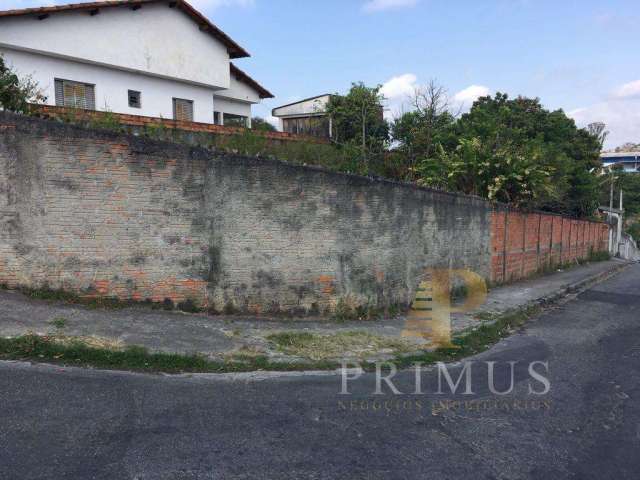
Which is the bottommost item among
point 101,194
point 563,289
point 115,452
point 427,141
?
point 563,289

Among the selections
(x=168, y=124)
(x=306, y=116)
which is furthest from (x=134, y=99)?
(x=306, y=116)

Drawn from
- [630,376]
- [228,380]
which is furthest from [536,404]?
[228,380]

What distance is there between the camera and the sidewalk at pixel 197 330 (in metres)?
5.46

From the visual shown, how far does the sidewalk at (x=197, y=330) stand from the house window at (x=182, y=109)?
11.9 metres

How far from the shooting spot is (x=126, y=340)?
17.9ft

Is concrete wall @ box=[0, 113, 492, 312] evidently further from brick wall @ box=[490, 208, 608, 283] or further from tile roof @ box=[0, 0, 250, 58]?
tile roof @ box=[0, 0, 250, 58]

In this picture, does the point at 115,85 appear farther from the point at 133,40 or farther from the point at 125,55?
the point at 133,40

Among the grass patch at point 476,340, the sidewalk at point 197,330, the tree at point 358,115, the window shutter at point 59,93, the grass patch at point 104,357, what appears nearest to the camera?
the grass patch at point 104,357

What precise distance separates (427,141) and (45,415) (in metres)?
14.6

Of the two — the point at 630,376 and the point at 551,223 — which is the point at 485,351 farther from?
the point at 551,223

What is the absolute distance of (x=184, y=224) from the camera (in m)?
6.87

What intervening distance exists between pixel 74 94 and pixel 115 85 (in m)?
1.30

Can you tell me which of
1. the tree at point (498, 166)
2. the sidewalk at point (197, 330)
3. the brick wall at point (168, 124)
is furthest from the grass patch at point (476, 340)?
the brick wall at point (168, 124)

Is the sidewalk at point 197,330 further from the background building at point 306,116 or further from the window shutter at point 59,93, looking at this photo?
the background building at point 306,116
